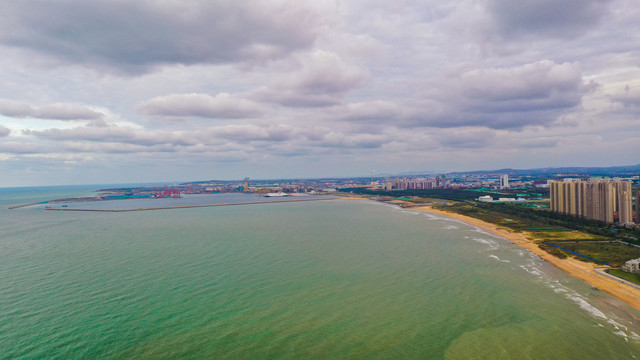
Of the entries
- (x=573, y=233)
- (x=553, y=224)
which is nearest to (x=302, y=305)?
(x=573, y=233)

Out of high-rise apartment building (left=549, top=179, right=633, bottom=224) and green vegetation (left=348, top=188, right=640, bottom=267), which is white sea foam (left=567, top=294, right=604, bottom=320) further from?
high-rise apartment building (left=549, top=179, right=633, bottom=224)

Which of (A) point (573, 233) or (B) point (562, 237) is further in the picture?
(A) point (573, 233)

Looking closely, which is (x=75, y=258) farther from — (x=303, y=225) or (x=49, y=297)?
(x=303, y=225)

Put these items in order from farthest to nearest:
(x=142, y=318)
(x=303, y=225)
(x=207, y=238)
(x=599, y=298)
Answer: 1. (x=303, y=225)
2. (x=207, y=238)
3. (x=599, y=298)
4. (x=142, y=318)

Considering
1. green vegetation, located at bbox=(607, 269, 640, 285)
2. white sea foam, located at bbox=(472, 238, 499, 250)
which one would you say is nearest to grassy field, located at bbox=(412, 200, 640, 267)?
green vegetation, located at bbox=(607, 269, 640, 285)

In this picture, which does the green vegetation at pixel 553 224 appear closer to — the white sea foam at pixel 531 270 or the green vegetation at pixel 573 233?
the green vegetation at pixel 573 233

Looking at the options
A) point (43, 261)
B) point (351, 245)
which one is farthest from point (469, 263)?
point (43, 261)

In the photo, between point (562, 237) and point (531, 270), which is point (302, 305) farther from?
point (562, 237)
